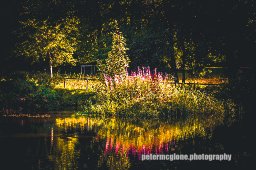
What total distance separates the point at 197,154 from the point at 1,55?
18.8 meters

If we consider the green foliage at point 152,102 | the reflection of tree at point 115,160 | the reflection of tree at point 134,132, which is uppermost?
the green foliage at point 152,102

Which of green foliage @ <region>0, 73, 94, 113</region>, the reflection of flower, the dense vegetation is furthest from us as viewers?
green foliage @ <region>0, 73, 94, 113</region>

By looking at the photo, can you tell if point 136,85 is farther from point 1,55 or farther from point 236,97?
point 1,55

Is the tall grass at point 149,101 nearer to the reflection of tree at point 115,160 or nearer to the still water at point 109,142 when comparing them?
the still water at point 109,142

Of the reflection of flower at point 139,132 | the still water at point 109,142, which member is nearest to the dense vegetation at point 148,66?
the still water at point 109,142

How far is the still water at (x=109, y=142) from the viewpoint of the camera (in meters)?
10.4

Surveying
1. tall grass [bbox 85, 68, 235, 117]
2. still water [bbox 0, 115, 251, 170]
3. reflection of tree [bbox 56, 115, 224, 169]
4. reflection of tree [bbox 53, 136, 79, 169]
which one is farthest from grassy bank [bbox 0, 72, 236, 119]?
reflection of tree [bbox 53, 136, 79, 169]

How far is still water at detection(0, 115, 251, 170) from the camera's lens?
10.4 metres

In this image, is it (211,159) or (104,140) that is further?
(104,140)

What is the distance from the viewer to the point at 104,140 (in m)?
13.4

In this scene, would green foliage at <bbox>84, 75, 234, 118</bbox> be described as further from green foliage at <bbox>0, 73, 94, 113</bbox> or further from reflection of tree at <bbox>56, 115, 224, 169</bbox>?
green foliage at <bbox>0, 73, 94, 113</bbox>

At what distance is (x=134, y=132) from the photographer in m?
14.8

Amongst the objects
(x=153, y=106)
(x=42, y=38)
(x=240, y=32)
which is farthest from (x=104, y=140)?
(x=42, y=38)

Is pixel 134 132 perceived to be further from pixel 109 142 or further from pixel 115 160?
pixel 115 160
